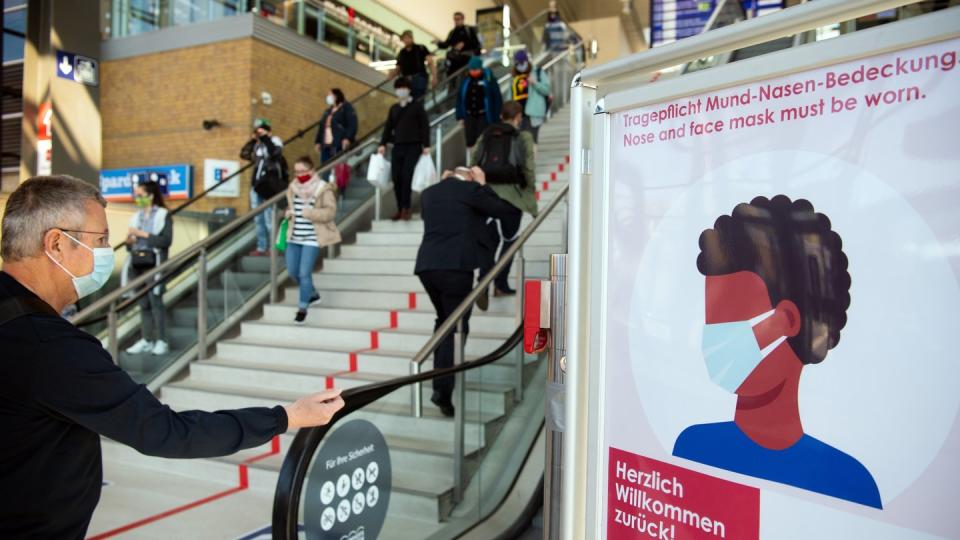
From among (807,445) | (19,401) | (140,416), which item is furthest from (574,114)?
(19,401)

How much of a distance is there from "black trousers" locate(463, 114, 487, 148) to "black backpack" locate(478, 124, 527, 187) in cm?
236

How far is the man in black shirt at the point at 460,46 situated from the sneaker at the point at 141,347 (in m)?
6.06

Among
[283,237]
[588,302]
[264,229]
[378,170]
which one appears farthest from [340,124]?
[588,302]

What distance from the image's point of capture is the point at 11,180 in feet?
50.1

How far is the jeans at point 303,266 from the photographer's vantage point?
20.4ft

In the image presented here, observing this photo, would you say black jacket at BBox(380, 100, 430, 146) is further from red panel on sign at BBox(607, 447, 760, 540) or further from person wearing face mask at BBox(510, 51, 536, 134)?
red panel on sign at BBox(607, 447, 760, 540)

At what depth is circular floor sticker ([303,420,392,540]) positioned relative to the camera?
2.69m

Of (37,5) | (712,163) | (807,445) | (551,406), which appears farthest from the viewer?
(37,5)

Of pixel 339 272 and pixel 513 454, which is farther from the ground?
pixel 339 272

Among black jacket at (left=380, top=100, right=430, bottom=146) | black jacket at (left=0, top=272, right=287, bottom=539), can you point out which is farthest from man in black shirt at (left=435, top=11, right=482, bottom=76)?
black jacket at (left=0, top=272, right=287, bottom=539)

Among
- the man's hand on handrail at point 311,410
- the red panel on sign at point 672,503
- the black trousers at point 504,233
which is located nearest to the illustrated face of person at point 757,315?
the red panel on sign at point 672,503

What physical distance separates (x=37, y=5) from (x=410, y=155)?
7.28 metres

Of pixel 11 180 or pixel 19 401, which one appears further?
pixel 11 180

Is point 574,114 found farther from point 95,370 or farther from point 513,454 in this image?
point 513,454
